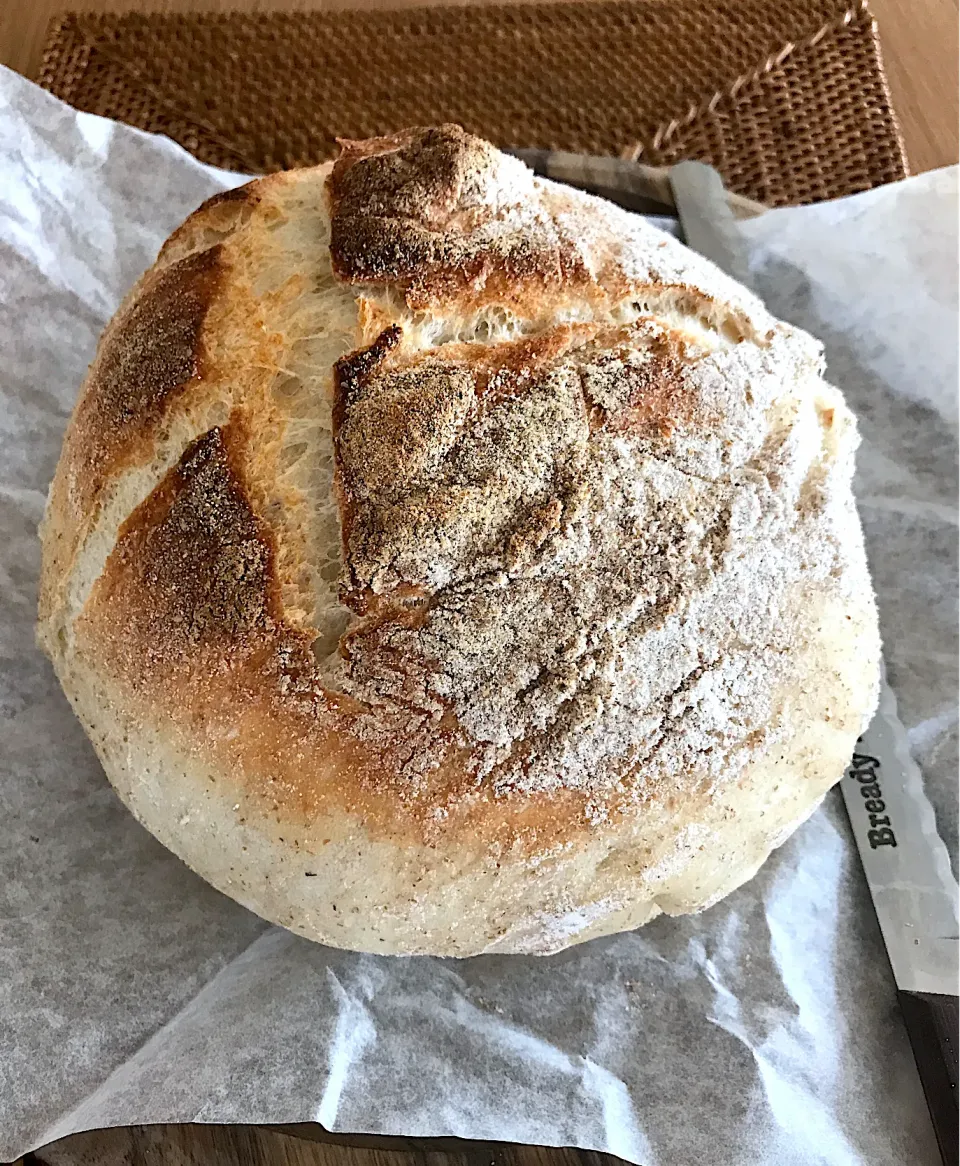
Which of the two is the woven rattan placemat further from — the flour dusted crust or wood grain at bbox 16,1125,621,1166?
wood grain at bbox 16,1125,621,1166

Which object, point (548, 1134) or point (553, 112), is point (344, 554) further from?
point (553, 112)

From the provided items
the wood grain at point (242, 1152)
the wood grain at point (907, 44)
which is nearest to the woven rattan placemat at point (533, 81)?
the wood grain at point (907, 44)

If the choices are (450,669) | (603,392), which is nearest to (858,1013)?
(450,669)

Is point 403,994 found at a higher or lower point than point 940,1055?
higher

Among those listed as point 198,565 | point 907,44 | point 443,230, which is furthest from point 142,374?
point 907,44

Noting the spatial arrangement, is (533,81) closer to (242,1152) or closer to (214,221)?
(214,221)
